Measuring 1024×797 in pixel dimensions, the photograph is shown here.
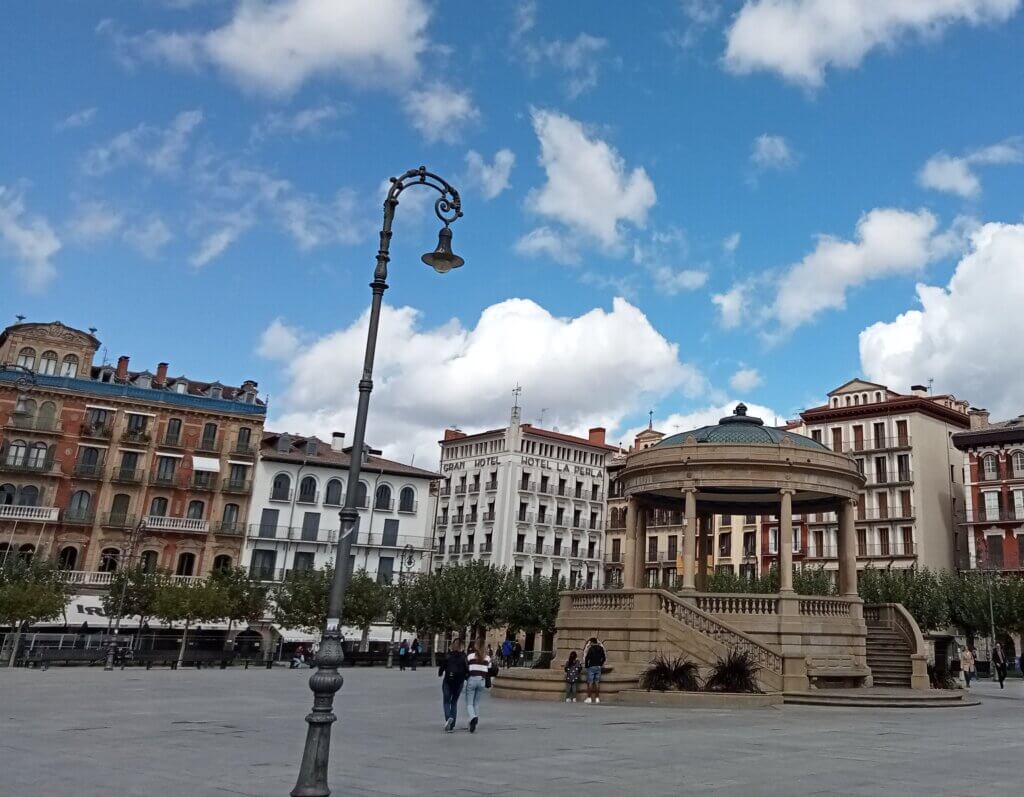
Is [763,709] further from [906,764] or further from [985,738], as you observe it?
[906,764]

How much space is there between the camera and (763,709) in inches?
891

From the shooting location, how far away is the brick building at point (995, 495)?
214ft

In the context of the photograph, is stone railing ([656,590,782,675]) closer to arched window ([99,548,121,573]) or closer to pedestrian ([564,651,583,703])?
pedestrian ([564,651,583,703])

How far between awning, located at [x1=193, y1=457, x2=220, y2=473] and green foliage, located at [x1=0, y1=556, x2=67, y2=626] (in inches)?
604

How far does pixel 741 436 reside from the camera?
2911 cm

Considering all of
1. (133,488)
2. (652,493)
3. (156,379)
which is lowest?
(652,493)

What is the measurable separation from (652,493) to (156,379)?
161 ft

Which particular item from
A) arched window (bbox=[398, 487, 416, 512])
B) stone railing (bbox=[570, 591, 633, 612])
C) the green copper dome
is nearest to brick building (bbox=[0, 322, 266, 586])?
arched window (bbox=[398, 487, 416, 512])

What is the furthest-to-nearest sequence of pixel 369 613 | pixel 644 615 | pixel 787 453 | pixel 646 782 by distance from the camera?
pixel 369 613
pixel 787 453
pixel 644 615
pixel 646 782

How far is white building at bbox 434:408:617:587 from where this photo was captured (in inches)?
3398

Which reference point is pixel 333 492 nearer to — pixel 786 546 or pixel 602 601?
pixel 602 601

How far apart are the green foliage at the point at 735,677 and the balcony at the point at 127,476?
48735 mm

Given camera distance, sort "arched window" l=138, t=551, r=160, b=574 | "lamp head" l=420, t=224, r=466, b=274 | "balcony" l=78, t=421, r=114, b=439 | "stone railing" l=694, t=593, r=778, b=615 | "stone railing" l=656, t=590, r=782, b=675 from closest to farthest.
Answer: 1. "lamp head" l=420, t=224, r=466, b=274
2. "stone railing" l=656, t=590, r=782, b=675
3. "stone railing" l=694, t=593, r=778, b=615
4. "arched window" l=138, t=551, r=160, b=574
5. "balcony" l=78, t=421, r=114, b=439

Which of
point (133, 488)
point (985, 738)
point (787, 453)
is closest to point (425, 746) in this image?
point (985, 738)
